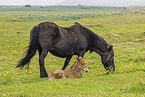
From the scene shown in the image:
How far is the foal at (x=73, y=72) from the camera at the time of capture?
35.5ft

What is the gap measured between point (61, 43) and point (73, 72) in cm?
172

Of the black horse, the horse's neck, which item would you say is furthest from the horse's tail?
the horse's neck

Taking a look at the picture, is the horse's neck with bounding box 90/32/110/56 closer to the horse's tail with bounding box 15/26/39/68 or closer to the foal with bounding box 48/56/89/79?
the foal with bounding box 48/56/89/79

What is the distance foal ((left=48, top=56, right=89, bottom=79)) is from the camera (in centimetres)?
1083

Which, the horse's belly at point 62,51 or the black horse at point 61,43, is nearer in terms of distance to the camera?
the black horse at point 61,43

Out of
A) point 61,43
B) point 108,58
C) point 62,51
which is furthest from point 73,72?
point 108,58

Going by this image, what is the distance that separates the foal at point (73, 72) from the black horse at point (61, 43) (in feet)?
3.44

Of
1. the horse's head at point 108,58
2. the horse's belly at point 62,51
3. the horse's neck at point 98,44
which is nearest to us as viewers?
the horse's belly at point 62,51

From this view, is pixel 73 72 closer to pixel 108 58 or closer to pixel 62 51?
pixel 62 51

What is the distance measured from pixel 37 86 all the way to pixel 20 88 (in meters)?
0.70

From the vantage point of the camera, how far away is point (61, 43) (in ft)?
38.4

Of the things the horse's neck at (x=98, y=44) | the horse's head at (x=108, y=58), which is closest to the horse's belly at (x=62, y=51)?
the horse's neck at (x=98, y=44)

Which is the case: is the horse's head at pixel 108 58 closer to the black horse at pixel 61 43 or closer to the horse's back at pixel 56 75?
the black horse at pixel 61 43

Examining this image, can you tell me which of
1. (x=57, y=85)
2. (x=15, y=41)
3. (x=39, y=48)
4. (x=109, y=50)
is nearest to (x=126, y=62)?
(x=109, y=50)
